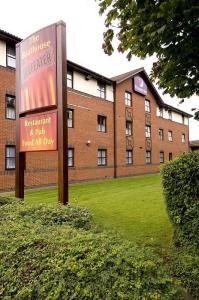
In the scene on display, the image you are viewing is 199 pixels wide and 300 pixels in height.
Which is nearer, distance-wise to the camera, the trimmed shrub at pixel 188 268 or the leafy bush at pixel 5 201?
the trimmed shrub at pixel 188 268

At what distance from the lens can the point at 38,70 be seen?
673 cm

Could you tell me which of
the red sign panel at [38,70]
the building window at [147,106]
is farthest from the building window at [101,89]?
the red sign panel at [38,70]

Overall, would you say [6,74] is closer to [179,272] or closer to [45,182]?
[45,182]

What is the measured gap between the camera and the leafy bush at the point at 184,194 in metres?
4.27

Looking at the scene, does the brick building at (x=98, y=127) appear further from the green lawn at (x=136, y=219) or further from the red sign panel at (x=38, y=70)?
the red sign panel at (x=38, y=70)

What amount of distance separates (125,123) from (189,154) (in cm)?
2172

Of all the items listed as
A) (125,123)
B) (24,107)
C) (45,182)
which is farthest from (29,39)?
(125,123)

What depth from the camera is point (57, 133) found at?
6121 mm

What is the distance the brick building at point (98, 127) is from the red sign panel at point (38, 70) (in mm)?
8920

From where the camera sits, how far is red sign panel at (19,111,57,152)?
6234 mm

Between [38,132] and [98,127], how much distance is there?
16316 mm

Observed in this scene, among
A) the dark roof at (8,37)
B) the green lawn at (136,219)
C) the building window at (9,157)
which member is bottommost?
the green lawn at (136,219)

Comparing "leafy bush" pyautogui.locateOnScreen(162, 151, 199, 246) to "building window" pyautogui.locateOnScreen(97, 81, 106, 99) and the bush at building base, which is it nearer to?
the bush at building base

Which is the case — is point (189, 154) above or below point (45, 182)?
above
